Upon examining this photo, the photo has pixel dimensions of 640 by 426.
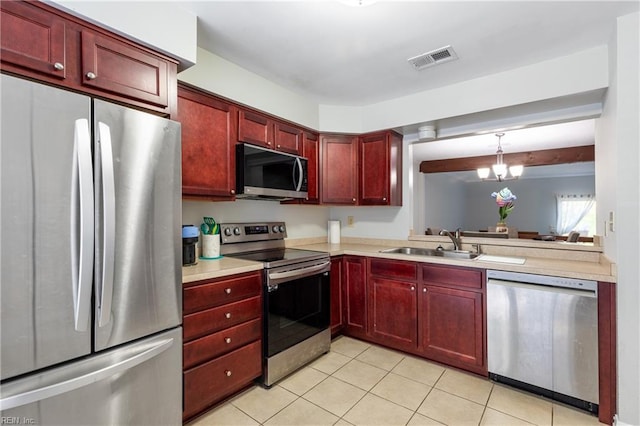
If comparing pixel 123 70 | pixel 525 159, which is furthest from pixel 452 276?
pixel 525 159

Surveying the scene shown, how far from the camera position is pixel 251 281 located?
2.11m

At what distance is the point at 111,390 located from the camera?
1.32m

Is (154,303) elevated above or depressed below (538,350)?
above

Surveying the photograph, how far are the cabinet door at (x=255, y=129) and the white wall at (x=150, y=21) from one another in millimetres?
651

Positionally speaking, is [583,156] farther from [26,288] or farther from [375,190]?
[26,288]

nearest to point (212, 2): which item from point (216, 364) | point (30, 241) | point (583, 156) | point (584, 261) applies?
point (30, 241)

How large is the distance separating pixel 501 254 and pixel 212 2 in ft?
9.62

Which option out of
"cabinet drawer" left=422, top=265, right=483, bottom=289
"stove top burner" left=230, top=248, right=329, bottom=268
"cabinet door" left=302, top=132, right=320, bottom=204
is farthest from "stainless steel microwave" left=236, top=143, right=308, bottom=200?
"cabinet drawer" left=422, top=265, right=483, bottom=289

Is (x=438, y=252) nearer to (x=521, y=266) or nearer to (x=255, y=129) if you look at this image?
(x=521, y=266)

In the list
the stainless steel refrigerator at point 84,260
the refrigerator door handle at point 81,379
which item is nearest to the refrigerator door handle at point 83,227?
the stainless steel refrigerator at point 84,260

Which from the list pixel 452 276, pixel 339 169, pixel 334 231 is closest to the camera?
pixel 452 276

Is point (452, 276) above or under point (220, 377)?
above

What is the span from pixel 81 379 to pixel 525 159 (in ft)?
20.1

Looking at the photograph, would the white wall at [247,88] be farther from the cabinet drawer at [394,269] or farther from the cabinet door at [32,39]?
the cabinet drawer at [394,269]
